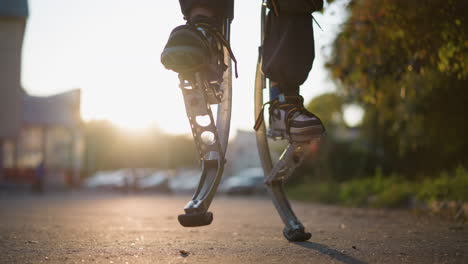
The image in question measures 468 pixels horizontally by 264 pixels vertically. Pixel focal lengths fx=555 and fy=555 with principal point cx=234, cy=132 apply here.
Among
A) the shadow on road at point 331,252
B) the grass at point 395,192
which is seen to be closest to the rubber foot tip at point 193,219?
the shadow on road at point 331,252

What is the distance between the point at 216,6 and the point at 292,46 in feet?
1.43

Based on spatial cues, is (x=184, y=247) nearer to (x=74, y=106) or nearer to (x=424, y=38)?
(x=424, y=38)

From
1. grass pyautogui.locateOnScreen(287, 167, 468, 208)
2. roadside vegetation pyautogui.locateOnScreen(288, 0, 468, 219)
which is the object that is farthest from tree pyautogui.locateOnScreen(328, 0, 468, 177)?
grass pyautogui.locateOnScreen(287, 167, 468, 208)

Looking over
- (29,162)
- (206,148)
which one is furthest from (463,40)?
(29,162)

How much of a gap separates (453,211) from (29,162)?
3299 centimetres

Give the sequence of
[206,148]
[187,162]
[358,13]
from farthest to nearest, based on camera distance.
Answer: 1. [187,162]
2. [358,13]
3. [206,148]

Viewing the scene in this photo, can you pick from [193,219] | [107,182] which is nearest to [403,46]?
[193,219]

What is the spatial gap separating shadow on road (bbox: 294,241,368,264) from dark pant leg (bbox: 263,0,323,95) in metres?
0.77

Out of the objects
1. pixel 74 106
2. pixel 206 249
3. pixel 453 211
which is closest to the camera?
pixel 206 249

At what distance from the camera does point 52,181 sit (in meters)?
36.8

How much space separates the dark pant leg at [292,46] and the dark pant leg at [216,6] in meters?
0.25

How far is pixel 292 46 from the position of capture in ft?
9.32

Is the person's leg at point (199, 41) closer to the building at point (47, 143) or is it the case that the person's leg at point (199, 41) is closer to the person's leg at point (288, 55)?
the person's leg at point (288, 55)

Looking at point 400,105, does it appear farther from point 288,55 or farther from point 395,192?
point 288,55
